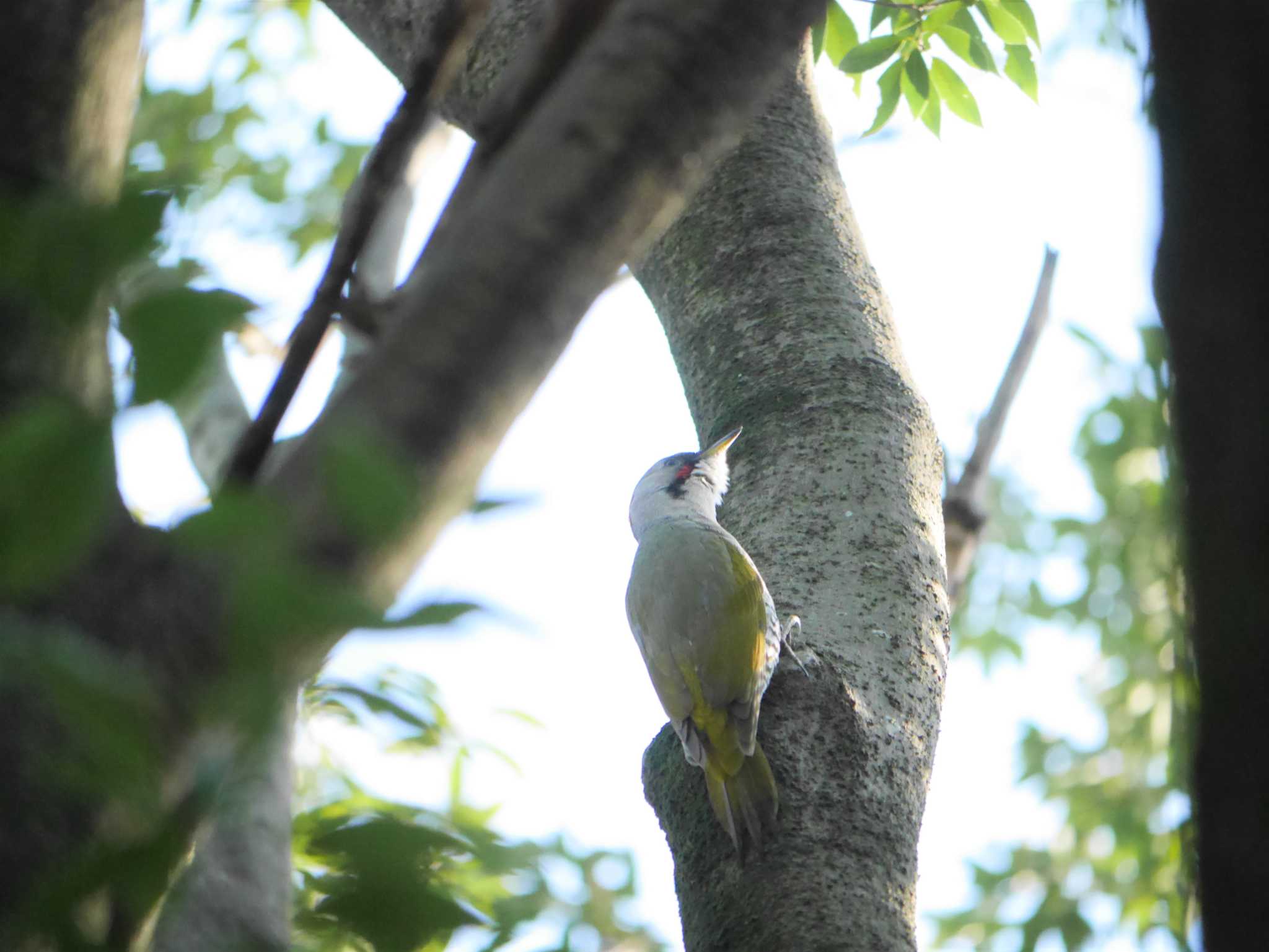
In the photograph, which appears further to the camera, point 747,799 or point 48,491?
point 747,799

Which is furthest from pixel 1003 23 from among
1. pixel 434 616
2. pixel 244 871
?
pixel 434 616

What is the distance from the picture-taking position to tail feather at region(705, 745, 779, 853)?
1773mm

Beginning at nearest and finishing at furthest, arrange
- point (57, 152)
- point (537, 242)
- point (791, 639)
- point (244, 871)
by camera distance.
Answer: point (537, 242)
point (57, 152)
point (244, 871)
point (791, 639)

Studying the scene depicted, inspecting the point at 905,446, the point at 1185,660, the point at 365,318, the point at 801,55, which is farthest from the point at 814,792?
the point at 801,55

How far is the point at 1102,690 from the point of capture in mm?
6547

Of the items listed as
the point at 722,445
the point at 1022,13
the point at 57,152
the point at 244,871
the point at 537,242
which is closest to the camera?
the point at 537,242

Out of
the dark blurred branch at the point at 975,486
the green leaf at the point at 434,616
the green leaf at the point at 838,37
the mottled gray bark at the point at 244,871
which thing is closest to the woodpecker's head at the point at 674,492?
the dark blurred branch at the point at 975,486

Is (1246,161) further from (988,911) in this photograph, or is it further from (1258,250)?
(988,911)

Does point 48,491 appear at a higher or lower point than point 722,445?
lower

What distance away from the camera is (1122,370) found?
630cm

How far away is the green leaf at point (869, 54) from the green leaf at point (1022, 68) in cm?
26

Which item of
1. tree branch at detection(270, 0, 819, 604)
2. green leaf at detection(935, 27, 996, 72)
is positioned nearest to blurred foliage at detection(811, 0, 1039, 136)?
green leaf at detection(935, 27, 996, 72)

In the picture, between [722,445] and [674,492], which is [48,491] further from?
[674,492]

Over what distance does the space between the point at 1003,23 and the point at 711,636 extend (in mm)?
1616
